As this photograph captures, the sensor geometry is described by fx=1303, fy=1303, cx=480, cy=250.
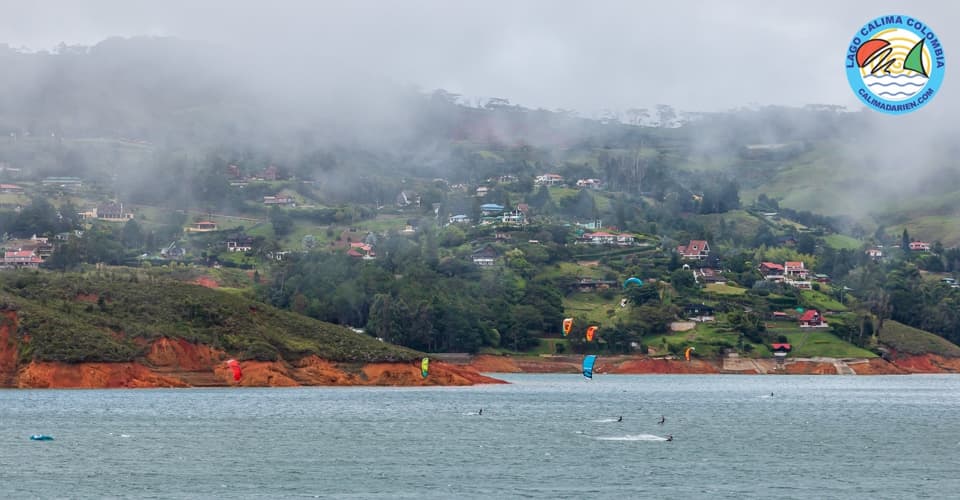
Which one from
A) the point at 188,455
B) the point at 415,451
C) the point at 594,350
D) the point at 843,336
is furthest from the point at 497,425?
the point at 843,336

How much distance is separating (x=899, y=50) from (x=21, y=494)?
4797 cm

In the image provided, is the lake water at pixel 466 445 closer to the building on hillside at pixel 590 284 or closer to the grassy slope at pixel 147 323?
the grassy slope at pixel 147 323

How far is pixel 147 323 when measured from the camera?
359 feet

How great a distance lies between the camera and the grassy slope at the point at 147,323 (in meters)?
102

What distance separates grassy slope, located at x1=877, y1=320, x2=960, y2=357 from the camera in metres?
159

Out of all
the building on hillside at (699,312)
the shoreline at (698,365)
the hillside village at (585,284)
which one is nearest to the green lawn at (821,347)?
the hillside village at (585,284)

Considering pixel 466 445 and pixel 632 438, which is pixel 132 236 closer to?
pixel 632 438

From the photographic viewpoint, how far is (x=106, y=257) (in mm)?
175000

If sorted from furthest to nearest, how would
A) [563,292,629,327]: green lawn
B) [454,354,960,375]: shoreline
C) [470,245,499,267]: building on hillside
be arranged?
[470,245,499,267]: building on hillside, [563,292,629,327]: green lawn, [454,354,960,375]: shoreline

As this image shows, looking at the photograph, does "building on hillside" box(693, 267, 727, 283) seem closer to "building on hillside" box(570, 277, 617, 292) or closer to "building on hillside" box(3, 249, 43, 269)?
"building on hillside" box(570, 277, 617, 292)

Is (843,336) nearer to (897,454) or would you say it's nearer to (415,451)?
(897,454)

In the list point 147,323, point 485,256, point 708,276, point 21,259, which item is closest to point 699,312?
point 708,276

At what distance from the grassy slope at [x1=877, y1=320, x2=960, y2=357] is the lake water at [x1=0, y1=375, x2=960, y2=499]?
5065 cm

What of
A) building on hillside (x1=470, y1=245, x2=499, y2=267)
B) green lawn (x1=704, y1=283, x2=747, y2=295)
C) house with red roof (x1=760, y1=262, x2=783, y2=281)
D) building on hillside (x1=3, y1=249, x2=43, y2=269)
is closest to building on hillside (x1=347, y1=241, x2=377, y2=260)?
building on hillside (x1=470, y1=245, x2=499, y2=267)
